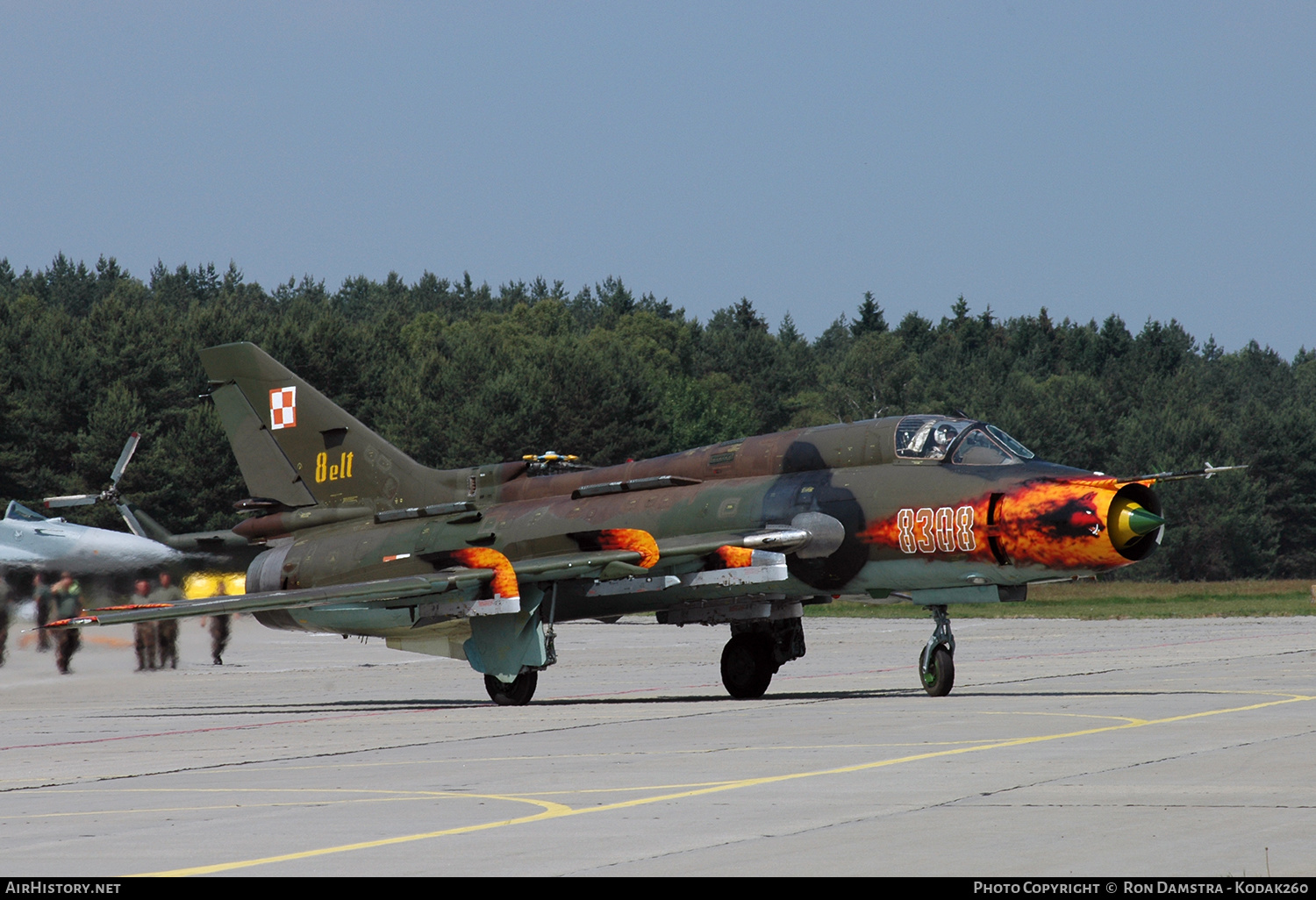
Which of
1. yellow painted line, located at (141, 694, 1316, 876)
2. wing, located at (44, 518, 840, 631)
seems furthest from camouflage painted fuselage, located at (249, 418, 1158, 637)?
yellow painted line, located at (141, 694, 1316, 876)

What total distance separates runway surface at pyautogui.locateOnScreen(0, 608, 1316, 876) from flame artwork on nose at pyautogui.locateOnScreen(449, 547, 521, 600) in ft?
5.22

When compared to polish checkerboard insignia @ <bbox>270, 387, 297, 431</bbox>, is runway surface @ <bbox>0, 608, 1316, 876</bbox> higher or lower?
lower

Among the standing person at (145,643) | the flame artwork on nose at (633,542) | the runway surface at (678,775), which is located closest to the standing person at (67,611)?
the runway surface at (678,775)

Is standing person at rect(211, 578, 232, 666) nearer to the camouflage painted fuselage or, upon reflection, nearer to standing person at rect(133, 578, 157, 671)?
standing person at rect(133, 578, 157, 671)

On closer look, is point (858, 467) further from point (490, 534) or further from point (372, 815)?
point (372, 815)

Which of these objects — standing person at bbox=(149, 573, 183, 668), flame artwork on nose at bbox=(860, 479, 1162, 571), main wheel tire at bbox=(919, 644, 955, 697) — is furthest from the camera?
standing person at bbox=(149, 573, 183, 668)

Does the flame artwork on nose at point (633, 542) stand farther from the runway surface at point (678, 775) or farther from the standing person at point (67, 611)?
the standing person at point (67, 611)

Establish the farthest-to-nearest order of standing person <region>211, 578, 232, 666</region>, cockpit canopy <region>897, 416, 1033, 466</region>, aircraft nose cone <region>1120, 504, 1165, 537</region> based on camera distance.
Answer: standing person <region>211, 578, 232, 666</region> < cockpit canopy <region>897, 416, 1033, 466</region> < aircraft nose cone <region>1120, 504, 1165, 537</region>

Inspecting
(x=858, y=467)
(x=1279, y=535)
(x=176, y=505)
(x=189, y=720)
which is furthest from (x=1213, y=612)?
(x=1279, y=535)

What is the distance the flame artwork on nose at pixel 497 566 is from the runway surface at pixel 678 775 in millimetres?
1590

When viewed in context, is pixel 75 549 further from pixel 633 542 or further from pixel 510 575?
pixel 633 542

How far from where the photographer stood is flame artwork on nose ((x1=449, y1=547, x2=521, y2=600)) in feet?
71.0

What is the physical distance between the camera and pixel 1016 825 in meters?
9.50

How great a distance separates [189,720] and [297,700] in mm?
3395
